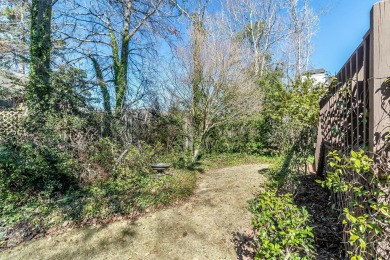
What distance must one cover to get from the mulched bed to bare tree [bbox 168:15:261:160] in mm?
4385

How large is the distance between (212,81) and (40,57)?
17.5 feet

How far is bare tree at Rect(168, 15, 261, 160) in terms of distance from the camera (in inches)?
287

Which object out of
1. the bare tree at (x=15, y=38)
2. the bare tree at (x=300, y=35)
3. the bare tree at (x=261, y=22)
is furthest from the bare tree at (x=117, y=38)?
the bare tree at (x=300, y=35)

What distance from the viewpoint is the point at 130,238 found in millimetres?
2980

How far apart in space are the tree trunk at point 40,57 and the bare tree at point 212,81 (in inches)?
158

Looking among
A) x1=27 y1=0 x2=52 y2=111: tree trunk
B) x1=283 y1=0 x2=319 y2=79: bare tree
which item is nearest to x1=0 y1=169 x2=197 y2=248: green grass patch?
x1=27 y1=0 x2=52 y2=111: tree trunk

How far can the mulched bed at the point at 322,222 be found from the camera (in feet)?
7.18

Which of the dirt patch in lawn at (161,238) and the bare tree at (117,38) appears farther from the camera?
the bare tree at (117,38)

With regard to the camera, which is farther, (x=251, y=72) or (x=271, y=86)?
(x=271, y=86)

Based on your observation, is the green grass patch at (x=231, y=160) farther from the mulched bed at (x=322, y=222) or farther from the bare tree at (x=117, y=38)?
the bare tree at (x=117, y=38)

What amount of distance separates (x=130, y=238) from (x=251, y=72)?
25.6 feet

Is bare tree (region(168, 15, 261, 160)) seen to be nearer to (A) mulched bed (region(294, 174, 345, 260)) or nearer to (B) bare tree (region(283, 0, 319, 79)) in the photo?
(A) mulched bed (region(294, 174, 345, 260))

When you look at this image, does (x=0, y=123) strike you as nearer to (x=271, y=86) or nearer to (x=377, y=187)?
(x=377, y=187)

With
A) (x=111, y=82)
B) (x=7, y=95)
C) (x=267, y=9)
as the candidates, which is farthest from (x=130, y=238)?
(x=267, y=9)
